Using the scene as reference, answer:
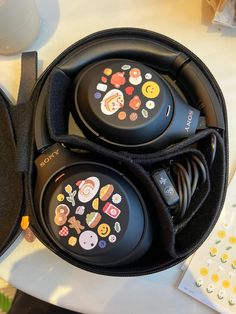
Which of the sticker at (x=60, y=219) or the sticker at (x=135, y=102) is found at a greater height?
the sticker at (x=135, y=102)

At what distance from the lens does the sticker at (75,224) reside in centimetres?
55

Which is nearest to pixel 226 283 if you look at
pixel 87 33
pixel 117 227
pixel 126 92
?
pixel 117 227

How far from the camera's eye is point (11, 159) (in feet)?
2.34

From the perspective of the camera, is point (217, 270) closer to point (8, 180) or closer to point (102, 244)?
point (102, 244)

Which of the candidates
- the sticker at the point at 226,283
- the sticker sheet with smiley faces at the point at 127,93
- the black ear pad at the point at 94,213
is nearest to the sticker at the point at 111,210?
the black ear pad at the point at 94,213

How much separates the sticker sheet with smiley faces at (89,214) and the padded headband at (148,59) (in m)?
0.12

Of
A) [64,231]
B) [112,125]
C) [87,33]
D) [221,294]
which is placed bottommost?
[221,294]

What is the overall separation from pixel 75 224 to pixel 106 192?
55 mm

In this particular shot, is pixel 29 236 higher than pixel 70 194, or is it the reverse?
pixel 70 194

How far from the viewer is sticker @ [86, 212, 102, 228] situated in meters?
0.55

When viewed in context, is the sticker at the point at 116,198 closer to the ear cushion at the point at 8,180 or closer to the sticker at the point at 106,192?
the sticker at the point at 106,192

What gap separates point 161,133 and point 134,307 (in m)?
0.26

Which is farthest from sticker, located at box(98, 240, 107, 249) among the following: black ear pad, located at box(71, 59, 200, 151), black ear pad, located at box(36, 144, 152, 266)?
black ear pad, located at box(71, 59, 200, 151)

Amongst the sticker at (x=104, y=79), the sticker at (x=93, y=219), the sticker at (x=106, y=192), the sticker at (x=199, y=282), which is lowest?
the sticker at (x=199, y=282)
